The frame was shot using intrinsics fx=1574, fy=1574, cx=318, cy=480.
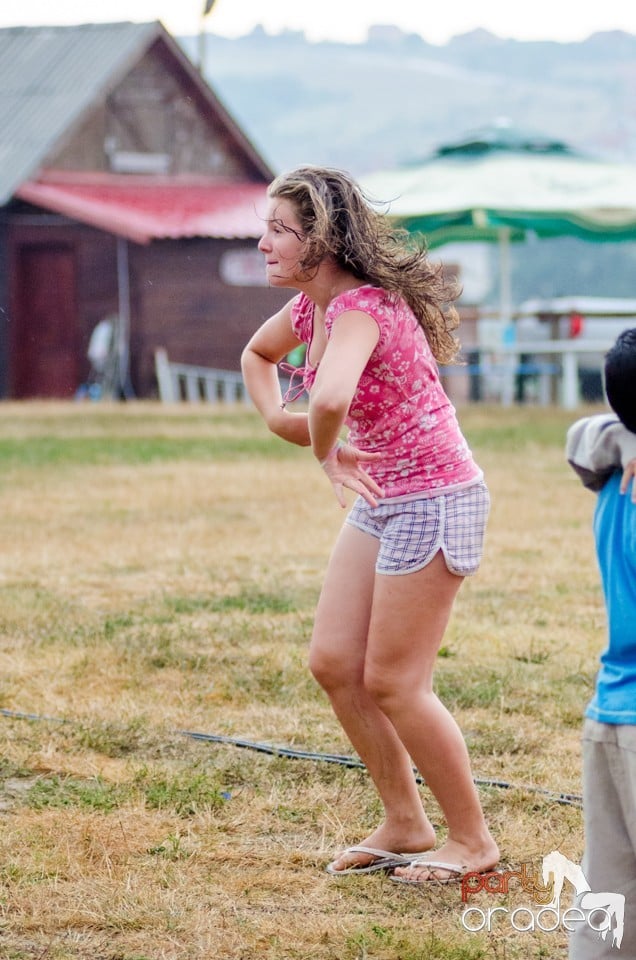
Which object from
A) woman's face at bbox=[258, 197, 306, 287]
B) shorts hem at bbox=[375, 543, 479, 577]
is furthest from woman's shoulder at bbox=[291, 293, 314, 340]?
shorts hem at bbox=[375, 543, 479, 577]

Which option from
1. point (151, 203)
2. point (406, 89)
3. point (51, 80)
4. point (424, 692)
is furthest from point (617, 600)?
point (406, 89)

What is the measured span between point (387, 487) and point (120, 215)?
20342 millimetres

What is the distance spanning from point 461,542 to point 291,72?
111956 mm

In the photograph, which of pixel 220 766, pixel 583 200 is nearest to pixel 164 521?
pixel 220 766

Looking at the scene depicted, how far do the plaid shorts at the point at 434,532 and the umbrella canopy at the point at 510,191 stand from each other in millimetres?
14447

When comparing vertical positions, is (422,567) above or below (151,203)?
below

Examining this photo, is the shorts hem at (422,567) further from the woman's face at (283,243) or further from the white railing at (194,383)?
the white railing at (194,383)

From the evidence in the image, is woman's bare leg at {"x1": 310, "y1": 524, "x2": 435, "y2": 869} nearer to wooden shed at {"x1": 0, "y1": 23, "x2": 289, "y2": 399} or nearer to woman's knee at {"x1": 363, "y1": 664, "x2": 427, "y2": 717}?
woman's knee at {"x1": 363, "y1": 664, "x2": 427, "y2": 717}

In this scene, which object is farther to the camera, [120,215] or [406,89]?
[406,89]

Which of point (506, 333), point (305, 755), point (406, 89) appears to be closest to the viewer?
point (305, 755)

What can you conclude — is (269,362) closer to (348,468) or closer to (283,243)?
(283,243)

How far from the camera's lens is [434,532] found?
11.3 feet

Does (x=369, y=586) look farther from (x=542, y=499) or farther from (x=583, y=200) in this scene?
(x=583, y=200)

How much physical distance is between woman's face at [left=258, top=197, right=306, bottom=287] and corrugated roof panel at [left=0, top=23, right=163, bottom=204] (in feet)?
67.1
